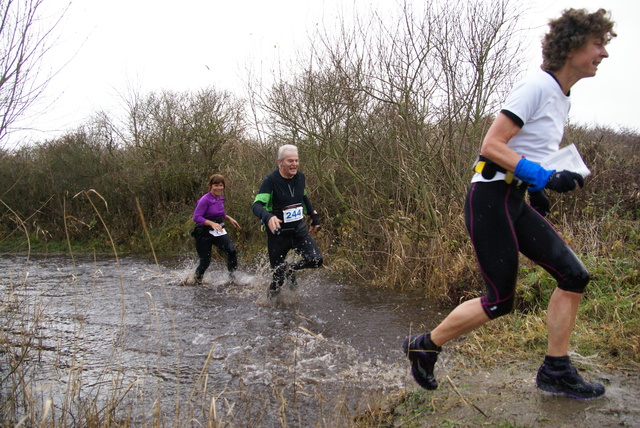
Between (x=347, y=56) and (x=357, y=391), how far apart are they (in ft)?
20.3

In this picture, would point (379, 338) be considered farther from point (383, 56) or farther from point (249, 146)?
point (249, 146)

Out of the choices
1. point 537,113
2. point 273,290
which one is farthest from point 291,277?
point 537,113

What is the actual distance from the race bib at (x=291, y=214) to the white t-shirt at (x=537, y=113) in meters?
3.78

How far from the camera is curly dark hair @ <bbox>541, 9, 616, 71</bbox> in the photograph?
8.95 feet

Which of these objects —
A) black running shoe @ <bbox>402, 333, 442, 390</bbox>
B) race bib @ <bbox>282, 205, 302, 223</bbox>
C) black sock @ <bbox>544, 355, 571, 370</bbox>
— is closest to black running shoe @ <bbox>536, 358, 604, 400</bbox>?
black sock @ <bbox>544, 355, 571, 370</bbox>

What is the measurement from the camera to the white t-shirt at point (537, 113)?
9.00ft

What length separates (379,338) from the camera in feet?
17.1

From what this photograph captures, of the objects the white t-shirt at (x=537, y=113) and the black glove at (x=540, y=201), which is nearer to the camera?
the white t-shirt at (x=537, y=113)

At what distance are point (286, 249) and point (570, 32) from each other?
448cm

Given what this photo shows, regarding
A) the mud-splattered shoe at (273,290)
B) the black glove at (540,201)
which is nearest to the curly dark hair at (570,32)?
the black glove at (540,201)

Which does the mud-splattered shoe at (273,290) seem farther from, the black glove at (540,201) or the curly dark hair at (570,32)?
the curly dark hair at (570,32)

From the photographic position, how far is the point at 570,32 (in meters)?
2.76

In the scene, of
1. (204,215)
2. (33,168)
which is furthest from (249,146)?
(33,168)

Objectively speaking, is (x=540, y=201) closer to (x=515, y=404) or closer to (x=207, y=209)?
(x=515, y=404)
